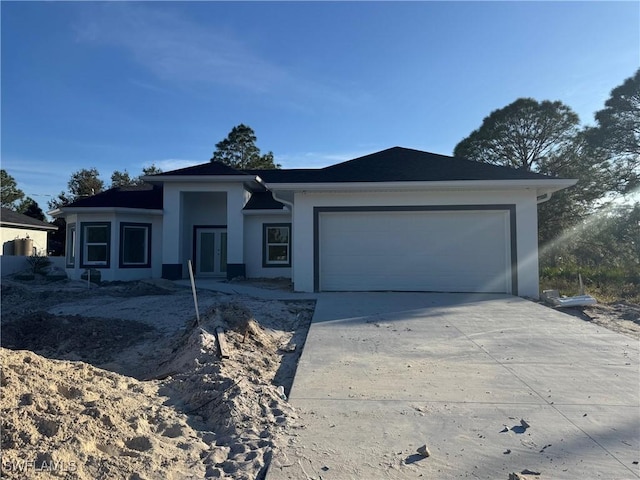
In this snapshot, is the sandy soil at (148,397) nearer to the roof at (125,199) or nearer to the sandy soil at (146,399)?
the sandy soil at (146,399)

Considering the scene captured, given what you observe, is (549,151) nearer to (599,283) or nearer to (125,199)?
(599,283)

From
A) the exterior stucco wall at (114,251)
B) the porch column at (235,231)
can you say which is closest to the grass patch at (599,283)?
the porch column at (235,231)

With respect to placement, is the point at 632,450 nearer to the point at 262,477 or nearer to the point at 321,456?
the point at 321,456

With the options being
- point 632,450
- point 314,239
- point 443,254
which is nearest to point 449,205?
point 443,254

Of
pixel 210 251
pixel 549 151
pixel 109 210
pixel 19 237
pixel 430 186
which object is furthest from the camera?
pixel 549 151

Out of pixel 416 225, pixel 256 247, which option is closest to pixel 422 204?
pixel 416 225

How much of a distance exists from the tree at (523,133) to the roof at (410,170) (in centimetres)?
1445

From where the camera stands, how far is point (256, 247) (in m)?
17.7

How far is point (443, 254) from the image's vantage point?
12.3 metres

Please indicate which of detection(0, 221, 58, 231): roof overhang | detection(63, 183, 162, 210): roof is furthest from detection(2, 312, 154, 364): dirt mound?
detection(0, 221, 58, 231): roof overhang

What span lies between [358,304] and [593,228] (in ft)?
62.6

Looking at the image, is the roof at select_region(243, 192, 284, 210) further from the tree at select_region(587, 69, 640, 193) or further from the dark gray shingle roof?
the tree at select_region(587, 69, 640, 193)

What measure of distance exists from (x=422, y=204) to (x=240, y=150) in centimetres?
2894

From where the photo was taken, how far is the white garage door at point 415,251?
1222 centimetres
